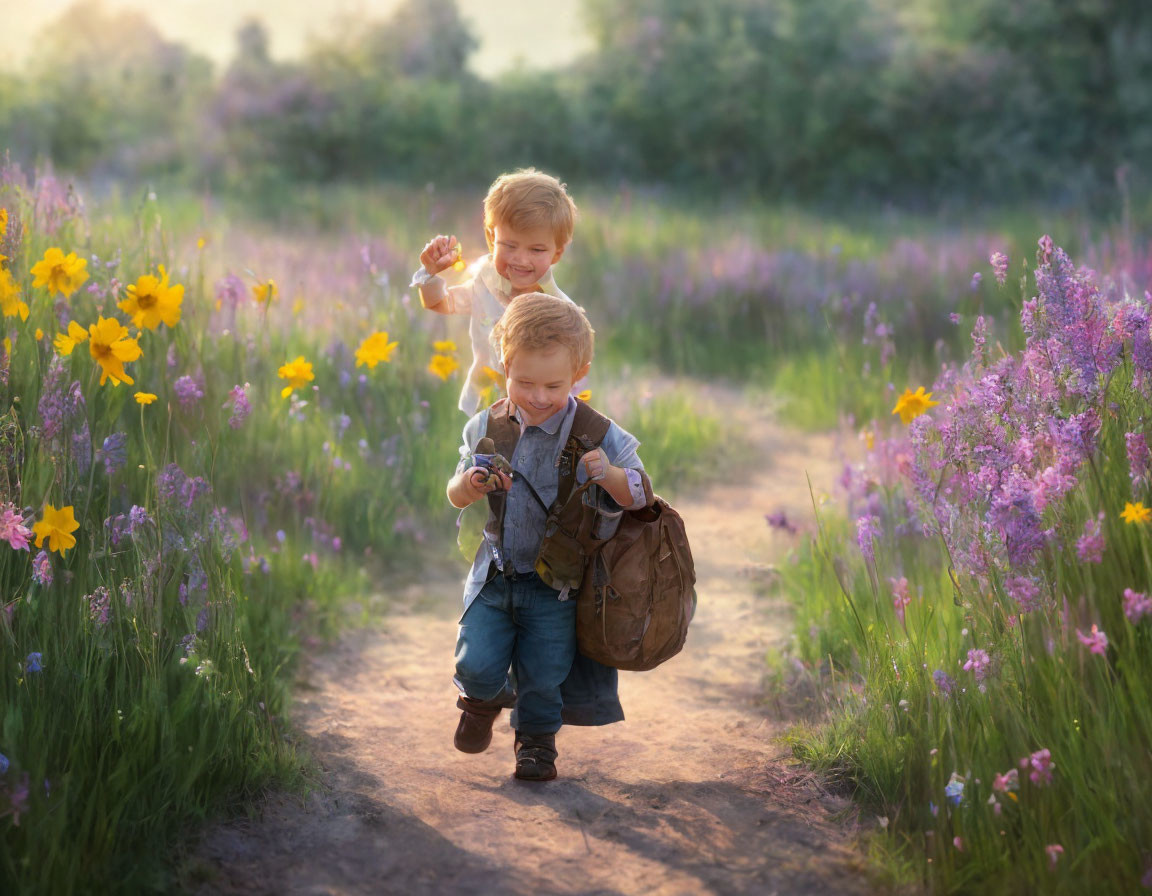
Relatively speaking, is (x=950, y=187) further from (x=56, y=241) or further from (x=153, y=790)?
(x=153, y=790)

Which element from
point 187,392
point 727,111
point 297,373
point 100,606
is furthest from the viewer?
point 727,111

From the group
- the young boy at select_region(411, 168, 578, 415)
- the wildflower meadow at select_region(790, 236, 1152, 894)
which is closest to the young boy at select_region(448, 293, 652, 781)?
the young boy at select_region(411, 168, 578, 415)

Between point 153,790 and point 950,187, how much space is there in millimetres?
17263

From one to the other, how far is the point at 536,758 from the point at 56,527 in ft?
4.76

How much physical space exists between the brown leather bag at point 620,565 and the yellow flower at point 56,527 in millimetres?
1212

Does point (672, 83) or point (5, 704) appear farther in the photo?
point (672, 83)

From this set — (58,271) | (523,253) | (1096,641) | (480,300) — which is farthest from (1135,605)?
(58,271)

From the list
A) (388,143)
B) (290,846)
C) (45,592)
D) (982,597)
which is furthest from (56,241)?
(388,143)

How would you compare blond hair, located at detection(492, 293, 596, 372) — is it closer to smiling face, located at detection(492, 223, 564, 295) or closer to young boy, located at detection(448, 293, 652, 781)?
young boy, located at detection(448, 293, 652, 781)

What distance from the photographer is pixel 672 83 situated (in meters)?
18.9

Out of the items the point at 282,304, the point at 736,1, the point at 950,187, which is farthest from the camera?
the point at 736,1

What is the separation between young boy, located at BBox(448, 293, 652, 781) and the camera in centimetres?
302

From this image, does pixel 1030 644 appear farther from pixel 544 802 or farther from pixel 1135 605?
pixel 544 802

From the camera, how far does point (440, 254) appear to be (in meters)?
3.78
